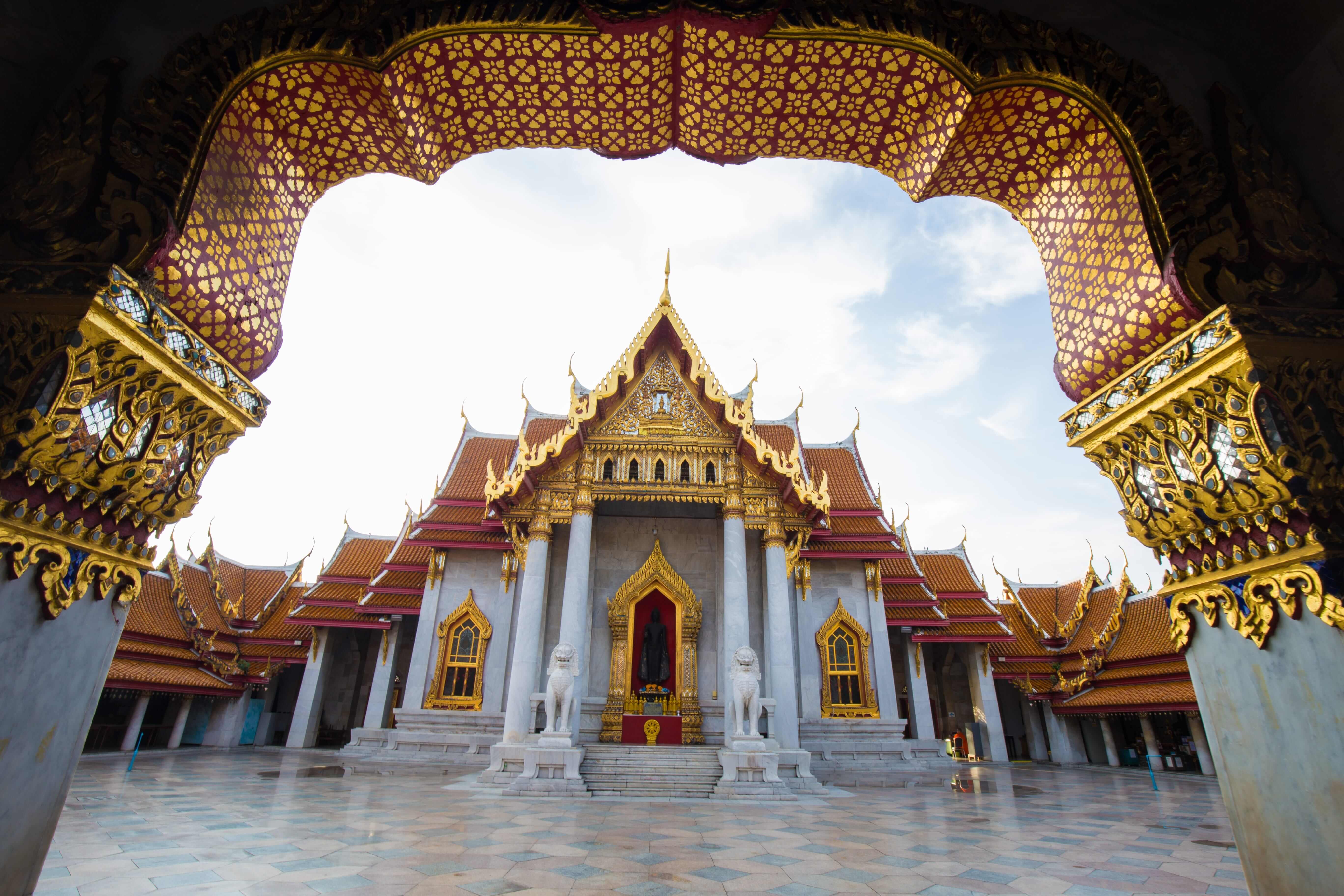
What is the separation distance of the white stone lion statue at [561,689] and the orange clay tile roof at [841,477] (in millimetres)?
6697

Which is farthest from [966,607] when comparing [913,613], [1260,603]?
[1260,603]

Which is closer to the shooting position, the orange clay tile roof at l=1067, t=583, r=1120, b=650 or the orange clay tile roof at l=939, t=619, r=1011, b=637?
the orange clay tile roof at l=939, t=619, r=1011, b=637

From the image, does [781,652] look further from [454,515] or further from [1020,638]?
[1020,638]

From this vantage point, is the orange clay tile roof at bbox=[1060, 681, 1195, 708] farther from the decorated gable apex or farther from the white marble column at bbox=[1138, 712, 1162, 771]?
the decorated gable apex

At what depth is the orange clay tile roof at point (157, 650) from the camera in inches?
645

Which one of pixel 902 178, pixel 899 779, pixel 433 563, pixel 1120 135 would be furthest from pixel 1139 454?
pixel 433 563

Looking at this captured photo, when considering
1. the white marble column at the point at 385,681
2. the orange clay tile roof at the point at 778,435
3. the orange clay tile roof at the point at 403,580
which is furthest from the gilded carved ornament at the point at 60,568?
the white marble column at the point at 385,681

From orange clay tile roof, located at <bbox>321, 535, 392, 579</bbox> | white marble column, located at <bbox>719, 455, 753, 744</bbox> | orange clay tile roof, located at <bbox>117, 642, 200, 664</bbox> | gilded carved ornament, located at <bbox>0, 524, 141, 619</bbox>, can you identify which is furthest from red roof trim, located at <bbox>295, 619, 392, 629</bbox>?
gilded carved ornament, located at <bbox>0, 524, 141, 619</bbox>

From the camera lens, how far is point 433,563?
585 inches

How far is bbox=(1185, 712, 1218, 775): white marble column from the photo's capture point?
16.6 meters

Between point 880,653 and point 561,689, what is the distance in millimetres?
7527

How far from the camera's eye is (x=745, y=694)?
32.2 ft

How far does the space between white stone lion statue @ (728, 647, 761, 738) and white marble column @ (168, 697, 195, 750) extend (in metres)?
17.6

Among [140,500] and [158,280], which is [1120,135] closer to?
[158,280]
